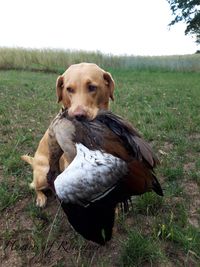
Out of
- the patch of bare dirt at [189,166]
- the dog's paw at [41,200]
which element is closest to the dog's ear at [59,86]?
the dog's paw at [41,200]

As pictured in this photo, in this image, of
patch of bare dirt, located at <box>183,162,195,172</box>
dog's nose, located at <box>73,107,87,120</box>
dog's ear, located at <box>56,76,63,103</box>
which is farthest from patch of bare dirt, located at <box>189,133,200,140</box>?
dog's nose, located at <box>73,107,87,120</box>

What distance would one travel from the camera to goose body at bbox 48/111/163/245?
7.05 ft

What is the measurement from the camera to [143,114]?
7.05 m

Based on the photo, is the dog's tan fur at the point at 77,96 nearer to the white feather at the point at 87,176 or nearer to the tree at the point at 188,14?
the white feather at the point at 87,176

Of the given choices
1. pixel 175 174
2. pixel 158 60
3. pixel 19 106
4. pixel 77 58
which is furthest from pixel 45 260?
pixel 158 60

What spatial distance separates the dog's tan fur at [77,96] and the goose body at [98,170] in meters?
1.03

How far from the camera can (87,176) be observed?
2129mm

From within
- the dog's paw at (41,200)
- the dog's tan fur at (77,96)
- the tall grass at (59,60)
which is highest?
the dog's tan fur at (77,96)

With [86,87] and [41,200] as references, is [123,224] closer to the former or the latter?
[41,200]

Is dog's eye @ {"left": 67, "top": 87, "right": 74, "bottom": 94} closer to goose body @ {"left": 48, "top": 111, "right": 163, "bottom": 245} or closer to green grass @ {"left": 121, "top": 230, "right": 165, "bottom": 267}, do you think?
goose body @ {"left": 48, "top": 111, "right": 163, "bottom": 245}

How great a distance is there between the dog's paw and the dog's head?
2.96ft

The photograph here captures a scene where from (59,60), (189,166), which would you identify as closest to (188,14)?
(59,60)

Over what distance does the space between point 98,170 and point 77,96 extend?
182 cm

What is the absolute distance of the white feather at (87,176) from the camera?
6.95 ft
